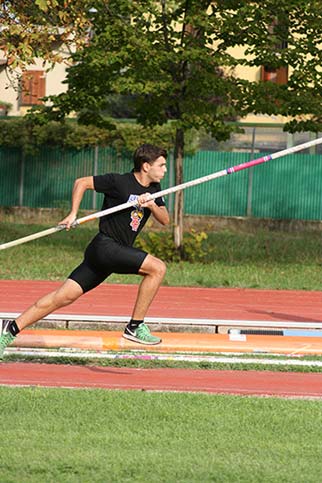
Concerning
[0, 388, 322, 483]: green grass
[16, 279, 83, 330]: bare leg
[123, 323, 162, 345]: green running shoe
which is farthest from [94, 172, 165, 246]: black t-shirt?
[0, 388, 322, 483]: green grass

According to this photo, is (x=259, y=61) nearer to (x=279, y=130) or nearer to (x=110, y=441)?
(x=279, y=130)

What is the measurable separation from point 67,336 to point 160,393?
8.94 ft

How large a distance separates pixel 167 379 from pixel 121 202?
1.48m

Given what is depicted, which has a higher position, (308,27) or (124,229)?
(308,27)

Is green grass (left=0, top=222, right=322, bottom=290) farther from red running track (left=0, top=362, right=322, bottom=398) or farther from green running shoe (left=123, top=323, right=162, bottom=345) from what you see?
red running track (left=0, top=362, right=322, bottom=398)

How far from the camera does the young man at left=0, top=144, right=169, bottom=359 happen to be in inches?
442

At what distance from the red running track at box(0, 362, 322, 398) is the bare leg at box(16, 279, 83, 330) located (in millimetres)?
388

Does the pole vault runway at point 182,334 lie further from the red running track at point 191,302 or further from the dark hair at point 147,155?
the dark hair at point 147,155

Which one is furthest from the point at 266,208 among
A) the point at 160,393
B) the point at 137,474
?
the point at 137,474

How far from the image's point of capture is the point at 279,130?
3331 centimetres

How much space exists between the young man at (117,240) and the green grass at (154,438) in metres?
1.49

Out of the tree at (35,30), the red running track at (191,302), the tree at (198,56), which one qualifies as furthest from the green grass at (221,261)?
the tree at (35,30)

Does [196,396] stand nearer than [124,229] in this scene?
Yes

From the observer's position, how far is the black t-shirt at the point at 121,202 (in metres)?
11.2
